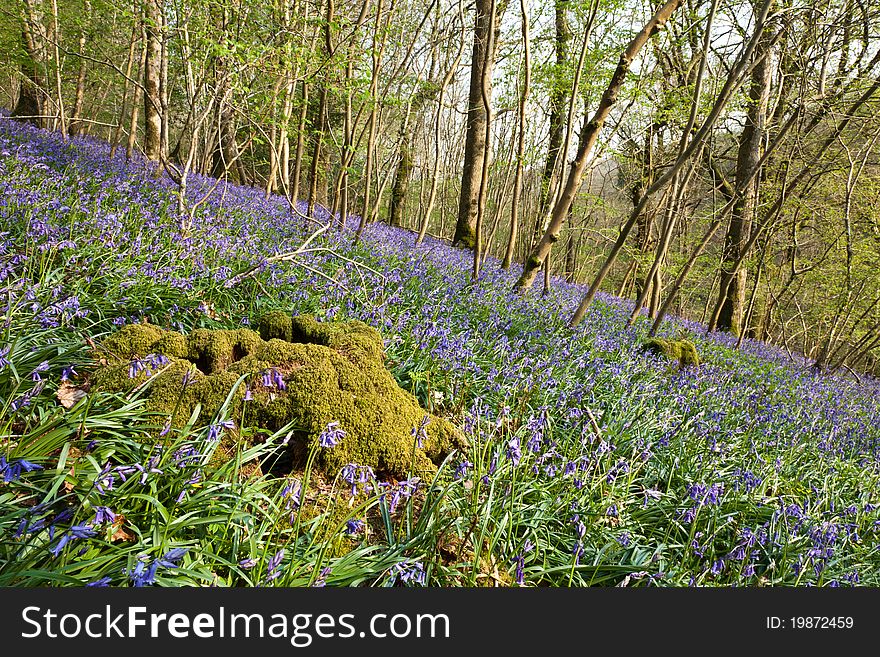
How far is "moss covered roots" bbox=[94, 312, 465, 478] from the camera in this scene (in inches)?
97.2

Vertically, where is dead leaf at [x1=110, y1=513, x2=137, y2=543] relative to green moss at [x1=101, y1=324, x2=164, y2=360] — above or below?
below

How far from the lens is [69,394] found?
246cm

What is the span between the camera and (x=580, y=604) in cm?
207

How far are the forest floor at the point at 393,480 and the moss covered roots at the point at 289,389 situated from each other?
0.11 metres

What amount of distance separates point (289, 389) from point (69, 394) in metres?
1.07

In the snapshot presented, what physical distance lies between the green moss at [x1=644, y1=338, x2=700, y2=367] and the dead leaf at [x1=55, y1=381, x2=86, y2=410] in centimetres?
637

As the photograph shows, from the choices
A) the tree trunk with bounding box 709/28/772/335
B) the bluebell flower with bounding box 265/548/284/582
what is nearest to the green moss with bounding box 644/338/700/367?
the tree trunk with bounding box 709/28/772/335

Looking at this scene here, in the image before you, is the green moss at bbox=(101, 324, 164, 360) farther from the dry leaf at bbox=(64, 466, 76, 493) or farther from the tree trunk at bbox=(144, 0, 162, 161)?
the tree trunk at bbox=(144, 0, 162, 161)

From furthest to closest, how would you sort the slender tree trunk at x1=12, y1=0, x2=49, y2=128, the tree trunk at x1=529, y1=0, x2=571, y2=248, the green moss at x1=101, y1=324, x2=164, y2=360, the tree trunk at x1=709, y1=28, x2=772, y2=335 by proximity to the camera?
the tree trunk at x1=709, y1=28, x2=772, y2=335, the slender tree trunk at x1=12, y1=0, x2=49, y2=128, the tree trunk at x1=529, y1=0, x2=571, y2=248, the green moss at x1=101, y1=324, x2=164, y2=360

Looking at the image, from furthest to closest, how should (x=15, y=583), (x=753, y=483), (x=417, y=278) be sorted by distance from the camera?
(x=417, y=278), (x=753, y=483), (x=15, y=583)

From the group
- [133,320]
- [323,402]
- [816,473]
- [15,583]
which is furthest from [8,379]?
[816,473]

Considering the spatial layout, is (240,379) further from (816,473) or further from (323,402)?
(816,473)

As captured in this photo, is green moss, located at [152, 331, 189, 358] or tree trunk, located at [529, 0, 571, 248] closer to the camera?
green moss, located at [152, 331, 189, 358]

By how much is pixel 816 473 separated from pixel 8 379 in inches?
232
